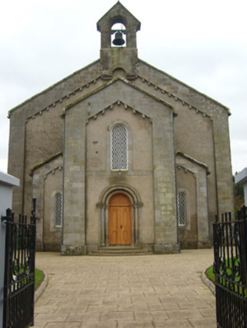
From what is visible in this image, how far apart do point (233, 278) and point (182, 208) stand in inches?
693

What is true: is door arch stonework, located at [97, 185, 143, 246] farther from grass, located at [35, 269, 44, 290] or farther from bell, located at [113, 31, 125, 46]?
bell, located at [113, 31, 125, 46]

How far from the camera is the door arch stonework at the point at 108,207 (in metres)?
20.0

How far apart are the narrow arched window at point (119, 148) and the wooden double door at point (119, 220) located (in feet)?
5.57

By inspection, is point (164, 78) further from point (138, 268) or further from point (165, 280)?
point (165, 280)

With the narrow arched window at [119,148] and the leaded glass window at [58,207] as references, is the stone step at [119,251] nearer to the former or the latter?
the leaded glass window at [58,207]

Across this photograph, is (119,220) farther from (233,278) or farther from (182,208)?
(233,278)

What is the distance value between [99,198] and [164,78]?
11564mm

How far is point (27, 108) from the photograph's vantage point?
26.5 meters

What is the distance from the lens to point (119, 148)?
69.1 ft

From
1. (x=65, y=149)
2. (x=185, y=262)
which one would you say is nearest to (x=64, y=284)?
(x=185, y=262)

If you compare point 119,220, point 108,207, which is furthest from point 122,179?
point 119,220

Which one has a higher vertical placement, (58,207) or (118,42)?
(118,42)

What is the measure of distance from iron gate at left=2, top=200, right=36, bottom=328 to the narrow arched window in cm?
1433

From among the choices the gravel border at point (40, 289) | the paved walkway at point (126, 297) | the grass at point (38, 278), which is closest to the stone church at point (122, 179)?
the paved walkway at point (126, 297)
